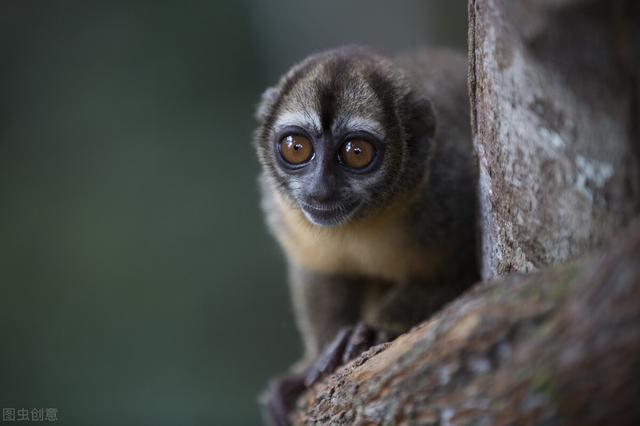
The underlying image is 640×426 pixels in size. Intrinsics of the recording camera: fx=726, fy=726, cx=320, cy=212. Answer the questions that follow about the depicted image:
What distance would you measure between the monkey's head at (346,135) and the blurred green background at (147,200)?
4.66m

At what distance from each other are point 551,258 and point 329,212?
195 centimetres

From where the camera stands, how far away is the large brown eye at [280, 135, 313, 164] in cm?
464

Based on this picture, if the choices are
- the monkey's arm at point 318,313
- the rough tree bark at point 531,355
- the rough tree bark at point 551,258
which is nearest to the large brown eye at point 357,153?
the rough tree bark at point 551,258

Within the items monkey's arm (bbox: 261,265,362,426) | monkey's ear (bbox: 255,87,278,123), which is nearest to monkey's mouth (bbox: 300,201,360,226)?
monkey's ear (bbox: 255,87,278,123)

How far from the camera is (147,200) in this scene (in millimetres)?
10914

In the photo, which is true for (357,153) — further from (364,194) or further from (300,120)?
(300,120)

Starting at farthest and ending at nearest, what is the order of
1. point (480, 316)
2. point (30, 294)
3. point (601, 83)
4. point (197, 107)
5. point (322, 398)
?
point (197, 107) < point (30, 294) < point (322, 398) < point (480, 316) < point (601, 83)

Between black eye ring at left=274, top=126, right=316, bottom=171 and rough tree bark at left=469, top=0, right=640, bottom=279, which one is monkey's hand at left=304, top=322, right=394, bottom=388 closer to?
black eye ring at left=274, top=126, right=316, bottom=171

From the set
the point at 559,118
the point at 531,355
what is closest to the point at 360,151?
the point at 559,118

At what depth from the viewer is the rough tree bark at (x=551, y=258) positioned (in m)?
Answer: 2.25

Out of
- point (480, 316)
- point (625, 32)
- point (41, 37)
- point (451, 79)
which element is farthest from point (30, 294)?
point (625, 32)

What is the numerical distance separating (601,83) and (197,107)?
9.67 metres

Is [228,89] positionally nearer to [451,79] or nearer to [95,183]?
[95,183]

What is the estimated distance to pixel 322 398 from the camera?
393cm
